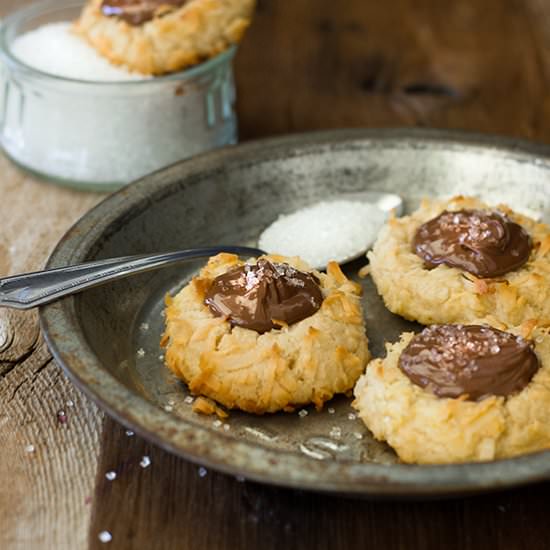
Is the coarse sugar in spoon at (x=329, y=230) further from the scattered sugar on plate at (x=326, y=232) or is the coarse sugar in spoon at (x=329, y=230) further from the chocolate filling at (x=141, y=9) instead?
the chocolate filling at (x=141, y=9)

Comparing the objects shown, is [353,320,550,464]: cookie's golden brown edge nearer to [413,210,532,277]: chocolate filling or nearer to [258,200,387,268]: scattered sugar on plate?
[413,210,532,277]: chocolate filling

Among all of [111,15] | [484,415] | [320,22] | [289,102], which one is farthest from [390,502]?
[320,22]

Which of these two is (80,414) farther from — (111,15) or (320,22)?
(320,22)

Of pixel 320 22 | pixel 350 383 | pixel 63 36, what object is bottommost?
pixel 320 22

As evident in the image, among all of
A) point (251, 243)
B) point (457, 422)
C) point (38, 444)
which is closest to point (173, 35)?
point (251, 243)

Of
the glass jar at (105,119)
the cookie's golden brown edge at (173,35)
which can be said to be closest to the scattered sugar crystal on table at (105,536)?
the glass jar at (105,119)

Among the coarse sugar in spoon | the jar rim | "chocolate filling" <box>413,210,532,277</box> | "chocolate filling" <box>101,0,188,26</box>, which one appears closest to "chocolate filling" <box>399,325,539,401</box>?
"chocolate filling" <box>413,210,532,277</box>
